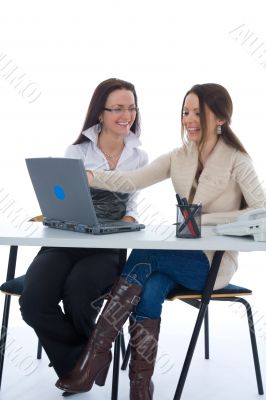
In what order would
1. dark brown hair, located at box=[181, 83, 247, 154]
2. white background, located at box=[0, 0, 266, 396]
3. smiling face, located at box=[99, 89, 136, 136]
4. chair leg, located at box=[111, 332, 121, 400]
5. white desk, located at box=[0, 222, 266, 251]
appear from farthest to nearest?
white background, located at box=[0, 0, 266, 396], smiling face, located at box=[99, 89, 136, 136], dark brown hair, located at box=[181, 83, 247, 154], chair leg, located at box=[111, 332, 121, 400], white desk, located at box=[0, 222, 266, 251]

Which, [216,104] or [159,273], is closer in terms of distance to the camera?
[159,273]

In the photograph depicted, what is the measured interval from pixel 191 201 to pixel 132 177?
0.27 meters

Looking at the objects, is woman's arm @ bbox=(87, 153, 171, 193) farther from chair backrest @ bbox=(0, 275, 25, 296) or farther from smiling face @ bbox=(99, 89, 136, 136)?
chair backrest @ bbox=(0, 275, 25, 296)

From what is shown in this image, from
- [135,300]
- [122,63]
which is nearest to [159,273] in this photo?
[135,300]

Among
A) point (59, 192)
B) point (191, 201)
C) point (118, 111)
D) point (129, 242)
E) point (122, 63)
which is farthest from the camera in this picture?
point (122, 63)

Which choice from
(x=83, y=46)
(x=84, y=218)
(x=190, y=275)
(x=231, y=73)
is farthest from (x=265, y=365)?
(x=83, y=46)

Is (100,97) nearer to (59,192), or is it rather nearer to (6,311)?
(59,192)

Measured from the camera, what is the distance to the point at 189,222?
2004 millimetres

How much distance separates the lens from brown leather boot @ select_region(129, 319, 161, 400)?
203 centimetres

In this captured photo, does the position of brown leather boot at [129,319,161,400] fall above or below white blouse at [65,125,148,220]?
below

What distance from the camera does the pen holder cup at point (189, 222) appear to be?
6.56ft

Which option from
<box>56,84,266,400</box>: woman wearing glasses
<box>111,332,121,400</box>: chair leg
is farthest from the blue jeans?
<box>111,332,121,400</box>: chair leg

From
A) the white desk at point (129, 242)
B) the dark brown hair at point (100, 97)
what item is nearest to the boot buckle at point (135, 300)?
the white desk at point (129, 242)

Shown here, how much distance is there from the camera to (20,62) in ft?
12.9
